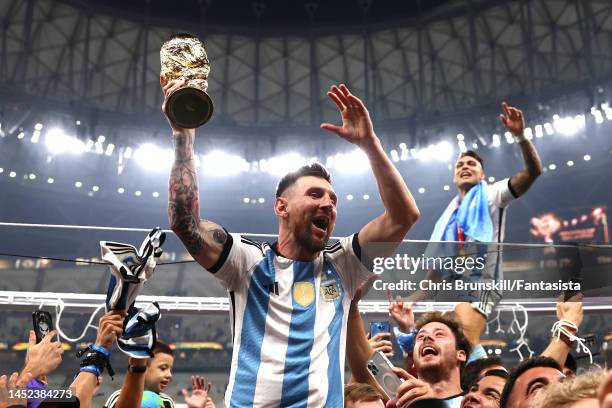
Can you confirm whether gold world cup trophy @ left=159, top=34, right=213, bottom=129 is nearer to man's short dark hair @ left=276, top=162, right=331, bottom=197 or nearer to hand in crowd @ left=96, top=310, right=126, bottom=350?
man's short dark hair @ left=276, top=162, right=331, bottom=197

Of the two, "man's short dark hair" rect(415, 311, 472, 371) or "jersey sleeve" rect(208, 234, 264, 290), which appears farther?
"man's short dark hair" rect(415, 311, 472, 371)

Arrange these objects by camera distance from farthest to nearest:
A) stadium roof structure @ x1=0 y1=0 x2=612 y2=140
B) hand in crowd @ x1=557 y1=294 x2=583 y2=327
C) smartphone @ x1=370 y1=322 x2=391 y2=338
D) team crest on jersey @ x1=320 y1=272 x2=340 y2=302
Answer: stadium roof structure @ x1=0 y1=0 x2=612 y2=140
smartphone @ x1=370 y1=322 x2=391 y2=338
hand in crowd @ x1=557 y1=294 x2=583 y2=327
team crest on jersey @ x1=320 y1=272 x2=340 y2=302

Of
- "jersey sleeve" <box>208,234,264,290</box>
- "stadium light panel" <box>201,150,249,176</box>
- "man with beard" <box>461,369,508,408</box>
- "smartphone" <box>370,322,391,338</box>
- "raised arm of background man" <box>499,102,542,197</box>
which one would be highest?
"stadium light panel" <box>201,150,249,176</box>

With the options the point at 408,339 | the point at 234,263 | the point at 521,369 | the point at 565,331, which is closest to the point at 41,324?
the point at 234,263

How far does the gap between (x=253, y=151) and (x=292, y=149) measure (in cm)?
143

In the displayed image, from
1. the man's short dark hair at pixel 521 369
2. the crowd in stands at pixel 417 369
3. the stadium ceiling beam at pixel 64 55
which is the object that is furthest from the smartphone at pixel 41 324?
the stadium ceiling beam at pixel 64 55

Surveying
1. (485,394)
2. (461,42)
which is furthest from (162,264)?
(461,42)

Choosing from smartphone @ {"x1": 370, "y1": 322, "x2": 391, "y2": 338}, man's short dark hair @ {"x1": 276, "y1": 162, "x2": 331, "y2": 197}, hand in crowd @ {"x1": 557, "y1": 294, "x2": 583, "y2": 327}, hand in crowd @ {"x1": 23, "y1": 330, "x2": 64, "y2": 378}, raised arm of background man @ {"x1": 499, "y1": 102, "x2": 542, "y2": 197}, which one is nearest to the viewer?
man's short dark hair @ {"x1": 276, "y1": 162, "x2": 331, "y2": 197}

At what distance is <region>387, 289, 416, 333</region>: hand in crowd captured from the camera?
358cm

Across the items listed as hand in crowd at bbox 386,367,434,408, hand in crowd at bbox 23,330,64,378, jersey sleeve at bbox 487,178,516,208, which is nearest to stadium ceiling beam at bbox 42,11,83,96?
jersey sleeve at bbox 487,178,516,208

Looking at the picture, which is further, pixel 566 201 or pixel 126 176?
pixel 126 176

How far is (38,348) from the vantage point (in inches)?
128

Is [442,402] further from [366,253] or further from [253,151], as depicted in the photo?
[253,151]

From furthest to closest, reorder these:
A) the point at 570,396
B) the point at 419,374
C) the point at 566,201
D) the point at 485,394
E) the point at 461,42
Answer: the point at 566,201 < the point at 461,42 < the point at 419,374 < the point at 485,394 < the point at 570,396
